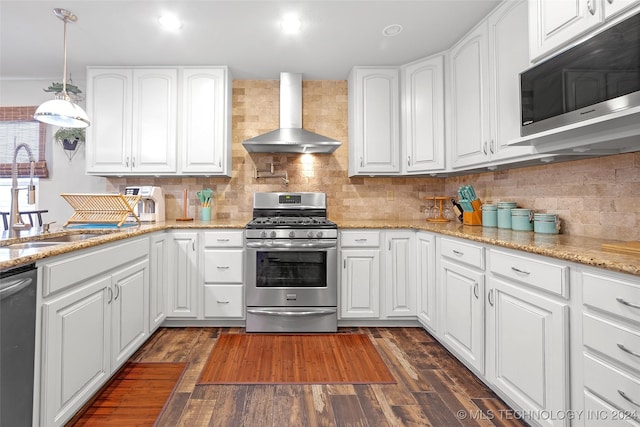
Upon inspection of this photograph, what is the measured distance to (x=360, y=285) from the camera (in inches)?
111

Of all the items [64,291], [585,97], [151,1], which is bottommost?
[64,291]

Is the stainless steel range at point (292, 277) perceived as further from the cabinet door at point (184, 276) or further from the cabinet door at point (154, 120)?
the cabinet door at point (154, 120)

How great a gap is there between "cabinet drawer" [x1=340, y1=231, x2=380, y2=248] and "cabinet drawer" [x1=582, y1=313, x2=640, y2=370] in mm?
1689

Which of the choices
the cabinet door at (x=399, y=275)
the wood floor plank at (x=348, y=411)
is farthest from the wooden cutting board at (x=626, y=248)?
the cabinet door at (x=399, y=275)

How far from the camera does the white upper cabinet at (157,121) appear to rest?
121 inches

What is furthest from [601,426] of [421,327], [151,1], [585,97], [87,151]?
[87,151]

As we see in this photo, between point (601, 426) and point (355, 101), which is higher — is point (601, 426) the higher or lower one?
the lower one

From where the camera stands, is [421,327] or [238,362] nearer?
[238,362]

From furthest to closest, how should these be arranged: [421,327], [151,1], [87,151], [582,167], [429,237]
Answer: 1. [87,151]
2. [421,327]
3. [429,237]
4. [151,1]
5. [582,167]

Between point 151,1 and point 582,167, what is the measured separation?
9.67 ft

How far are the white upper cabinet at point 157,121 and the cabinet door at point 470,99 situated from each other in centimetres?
213

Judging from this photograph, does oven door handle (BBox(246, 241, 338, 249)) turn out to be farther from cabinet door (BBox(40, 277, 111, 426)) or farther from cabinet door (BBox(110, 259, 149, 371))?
cabinet door (BBox(40, 277, 111, 426))

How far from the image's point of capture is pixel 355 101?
317 centimetres

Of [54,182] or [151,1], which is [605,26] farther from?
[54,182]
